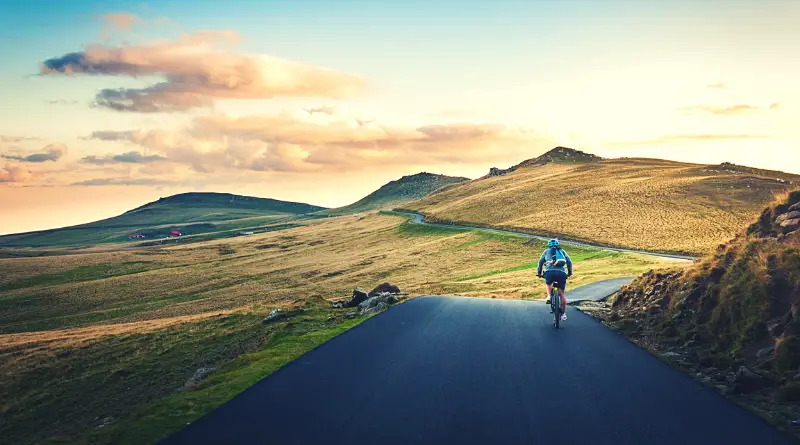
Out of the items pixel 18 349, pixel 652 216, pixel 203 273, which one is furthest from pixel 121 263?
pixel 652 216

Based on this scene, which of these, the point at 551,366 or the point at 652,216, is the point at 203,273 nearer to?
the point at 652,216

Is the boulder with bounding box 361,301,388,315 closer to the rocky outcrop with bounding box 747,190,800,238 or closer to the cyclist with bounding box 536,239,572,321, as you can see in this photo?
the cyclist with bounding box 536,239,572,321

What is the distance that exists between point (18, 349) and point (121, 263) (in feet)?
259

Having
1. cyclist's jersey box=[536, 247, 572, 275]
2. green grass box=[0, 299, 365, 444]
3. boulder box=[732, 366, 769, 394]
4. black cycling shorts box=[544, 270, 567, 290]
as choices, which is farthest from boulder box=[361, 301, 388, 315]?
boulder box=[732, 366, 769, 394]

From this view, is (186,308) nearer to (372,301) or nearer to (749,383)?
(372,301)

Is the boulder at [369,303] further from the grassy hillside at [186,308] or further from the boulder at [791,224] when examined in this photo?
the boulder at [791,224]

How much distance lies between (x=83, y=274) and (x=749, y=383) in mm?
107877

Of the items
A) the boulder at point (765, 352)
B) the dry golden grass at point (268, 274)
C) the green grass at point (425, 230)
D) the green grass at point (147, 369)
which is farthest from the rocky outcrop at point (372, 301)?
the green grass at point (425, 230)

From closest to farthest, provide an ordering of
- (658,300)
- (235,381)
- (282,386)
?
(282,386), (235,381), (658,300)

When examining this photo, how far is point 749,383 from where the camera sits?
10883mm

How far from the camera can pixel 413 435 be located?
8375 mm

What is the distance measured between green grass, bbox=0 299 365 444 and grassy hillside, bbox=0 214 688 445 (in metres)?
0.09

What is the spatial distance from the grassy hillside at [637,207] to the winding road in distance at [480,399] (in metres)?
41.2

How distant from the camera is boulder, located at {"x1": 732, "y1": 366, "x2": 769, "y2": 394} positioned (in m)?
10.8
